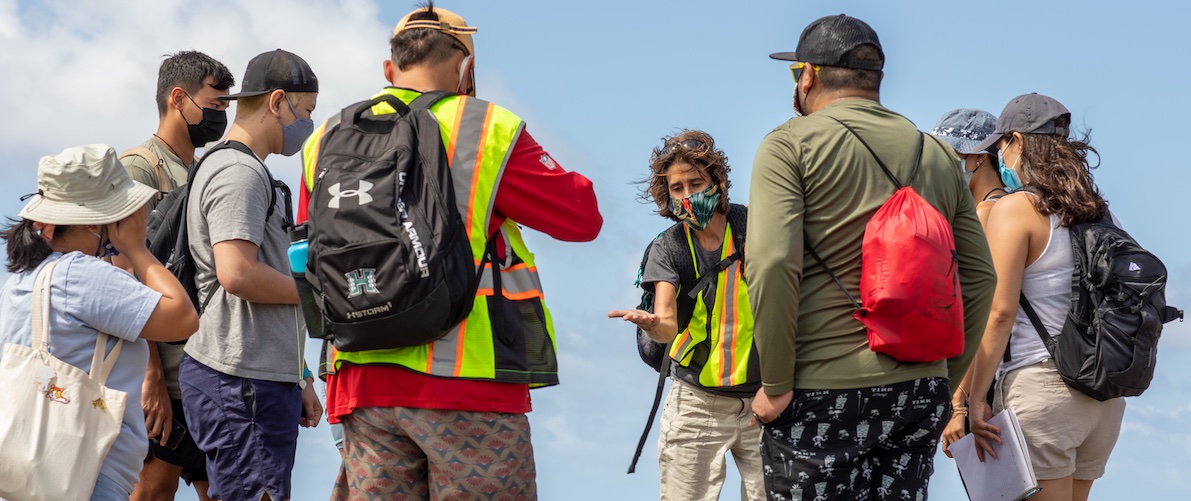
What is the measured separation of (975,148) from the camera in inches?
231

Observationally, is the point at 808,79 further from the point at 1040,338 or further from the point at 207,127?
the point at 207,127

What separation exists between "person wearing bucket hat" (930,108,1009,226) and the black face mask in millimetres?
3758

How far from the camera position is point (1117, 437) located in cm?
539

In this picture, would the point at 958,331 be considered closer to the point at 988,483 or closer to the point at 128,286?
the point at 988,483

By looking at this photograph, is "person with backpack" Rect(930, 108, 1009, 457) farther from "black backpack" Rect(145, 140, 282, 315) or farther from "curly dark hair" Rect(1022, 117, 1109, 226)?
"black backpack" Rect(145, 140, 282, 315)

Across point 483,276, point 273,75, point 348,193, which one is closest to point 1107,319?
point 483,276

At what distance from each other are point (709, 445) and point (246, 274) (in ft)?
8.18

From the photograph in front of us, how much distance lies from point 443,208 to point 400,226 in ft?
0.47

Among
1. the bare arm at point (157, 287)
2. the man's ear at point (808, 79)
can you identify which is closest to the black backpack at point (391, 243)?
the bare arm at point (157, 287)

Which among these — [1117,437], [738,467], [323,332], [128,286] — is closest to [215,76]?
[128,286]

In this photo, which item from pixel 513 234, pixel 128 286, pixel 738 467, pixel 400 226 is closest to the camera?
pixel 400 226

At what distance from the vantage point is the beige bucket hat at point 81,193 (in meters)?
4.60

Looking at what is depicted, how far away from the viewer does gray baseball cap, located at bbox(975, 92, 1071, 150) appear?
5.46m

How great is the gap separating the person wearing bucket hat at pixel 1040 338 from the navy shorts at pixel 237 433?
2.96 meters
